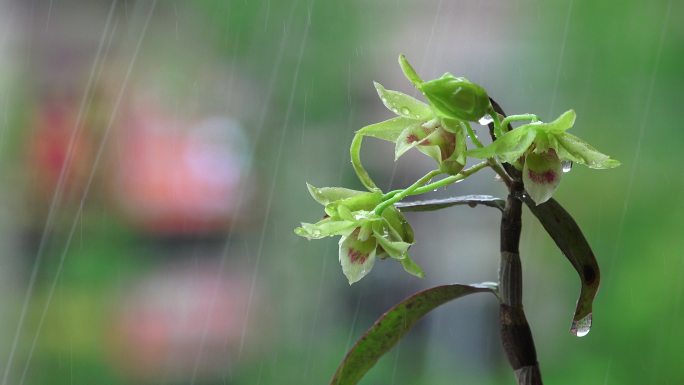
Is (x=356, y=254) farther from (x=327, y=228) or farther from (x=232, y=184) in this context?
(x=232, y=184)

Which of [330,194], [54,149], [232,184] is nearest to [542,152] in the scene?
[330,194]

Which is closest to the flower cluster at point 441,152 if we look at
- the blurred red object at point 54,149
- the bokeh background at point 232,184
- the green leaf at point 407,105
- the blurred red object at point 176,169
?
the green leaf at point 407,105

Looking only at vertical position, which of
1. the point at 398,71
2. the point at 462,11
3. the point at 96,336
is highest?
the point at 462,11

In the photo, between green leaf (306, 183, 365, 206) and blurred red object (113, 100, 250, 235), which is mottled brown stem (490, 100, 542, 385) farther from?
blurred red object (113, 100, 250, 235)

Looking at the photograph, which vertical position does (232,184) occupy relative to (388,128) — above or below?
below

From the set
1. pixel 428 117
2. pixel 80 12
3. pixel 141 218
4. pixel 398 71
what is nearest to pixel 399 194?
pixel 428 117

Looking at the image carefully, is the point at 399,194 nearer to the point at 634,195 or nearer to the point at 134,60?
the point at 634,195
